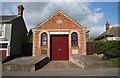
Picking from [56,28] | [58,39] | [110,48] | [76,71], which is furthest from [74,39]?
[76,71]

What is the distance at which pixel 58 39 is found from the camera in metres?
25.0

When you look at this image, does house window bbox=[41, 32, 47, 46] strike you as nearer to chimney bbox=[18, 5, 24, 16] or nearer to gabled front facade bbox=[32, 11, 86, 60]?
gabled front facade bbox=[32, 11, 86, 60]

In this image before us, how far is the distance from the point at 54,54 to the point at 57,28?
3297mm

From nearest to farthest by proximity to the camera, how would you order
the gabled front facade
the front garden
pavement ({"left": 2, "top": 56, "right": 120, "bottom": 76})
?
pavement ({"left": 2, "top": 56, "right": 120, "bottom": 76}) → the front garden → the gabled front facade

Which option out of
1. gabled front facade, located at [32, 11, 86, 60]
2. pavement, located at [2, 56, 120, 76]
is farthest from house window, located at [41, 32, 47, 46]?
pavement, located at [2, 56, 120, 76]

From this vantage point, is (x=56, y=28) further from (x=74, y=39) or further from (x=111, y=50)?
(x=111, y=50)

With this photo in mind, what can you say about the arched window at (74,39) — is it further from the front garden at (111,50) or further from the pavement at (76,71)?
the pavement at (76,71)

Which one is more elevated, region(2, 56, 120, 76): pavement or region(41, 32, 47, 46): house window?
region(41, 32, 47, 46): house window

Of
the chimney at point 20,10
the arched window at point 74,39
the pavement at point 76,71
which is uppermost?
the chimney at point 20,10

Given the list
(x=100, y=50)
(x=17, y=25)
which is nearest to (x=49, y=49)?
(x=17, y=25)

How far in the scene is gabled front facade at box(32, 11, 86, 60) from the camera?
24.7 metres

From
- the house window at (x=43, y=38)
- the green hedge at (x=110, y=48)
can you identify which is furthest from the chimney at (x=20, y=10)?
the green hedge at (x=110, y=48)

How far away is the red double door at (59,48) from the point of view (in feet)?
81.7

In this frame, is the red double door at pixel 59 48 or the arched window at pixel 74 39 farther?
the arched window at pixel 74 39
